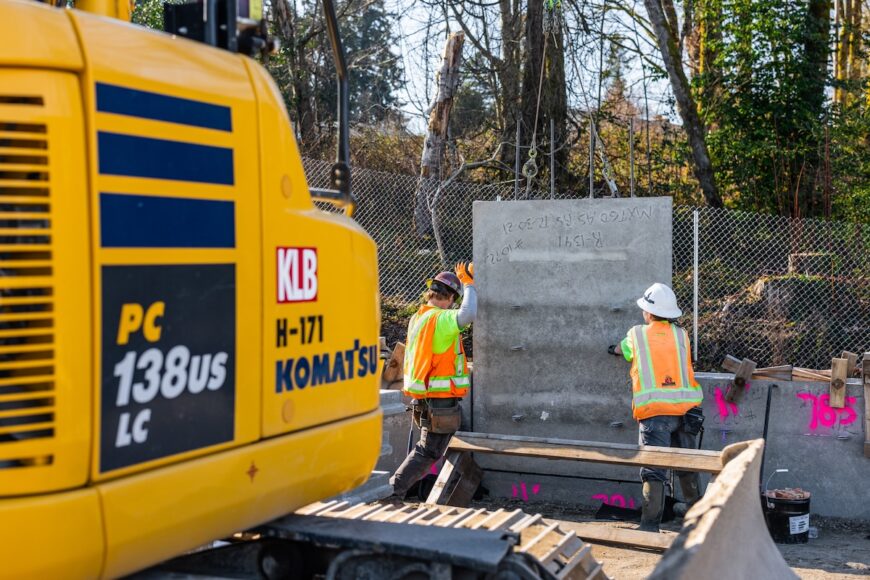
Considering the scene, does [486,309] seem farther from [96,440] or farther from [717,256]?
[96,440]

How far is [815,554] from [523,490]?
113 inches

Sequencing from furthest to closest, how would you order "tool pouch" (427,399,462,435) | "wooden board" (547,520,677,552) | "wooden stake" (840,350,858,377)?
"wooden stake" (840,350,858,377)
"tool pouch" (427,399,462,435)
"wooden board" (547,520,677,552)

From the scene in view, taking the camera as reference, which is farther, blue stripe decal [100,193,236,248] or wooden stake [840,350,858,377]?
wooden stake [840,350,858,377]

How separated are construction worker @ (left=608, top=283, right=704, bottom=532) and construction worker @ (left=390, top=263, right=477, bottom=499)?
1.51 m

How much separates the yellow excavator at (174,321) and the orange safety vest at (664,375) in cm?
472

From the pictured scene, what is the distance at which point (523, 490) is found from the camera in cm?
995

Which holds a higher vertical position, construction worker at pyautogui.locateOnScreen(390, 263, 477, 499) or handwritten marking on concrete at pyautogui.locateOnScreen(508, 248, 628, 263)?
handwritten marking on concrete at pyautogui.locateOnScreen(508, 248, 628, 263)

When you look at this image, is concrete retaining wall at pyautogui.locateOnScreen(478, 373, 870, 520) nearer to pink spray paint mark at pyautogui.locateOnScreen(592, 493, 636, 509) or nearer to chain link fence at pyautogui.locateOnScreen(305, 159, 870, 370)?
pink spray paint mark at pyautogui.locateOnScreen(592, 493, 636, 509)

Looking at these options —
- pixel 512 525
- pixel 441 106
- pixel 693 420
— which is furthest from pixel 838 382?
pixel 441 106

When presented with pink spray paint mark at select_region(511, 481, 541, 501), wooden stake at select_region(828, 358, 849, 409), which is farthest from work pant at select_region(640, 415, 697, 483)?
pink spray paint mark at select_region(511, 481, 541, 501)

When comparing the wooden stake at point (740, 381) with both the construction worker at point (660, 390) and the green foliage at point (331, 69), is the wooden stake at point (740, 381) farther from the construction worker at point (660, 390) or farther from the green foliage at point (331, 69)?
the green foliage at point (331, 69)

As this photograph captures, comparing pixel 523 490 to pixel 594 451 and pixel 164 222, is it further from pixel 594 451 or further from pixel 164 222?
pixel 164 222

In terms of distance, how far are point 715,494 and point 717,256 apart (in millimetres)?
9607

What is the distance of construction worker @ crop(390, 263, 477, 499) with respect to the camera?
347 inches
